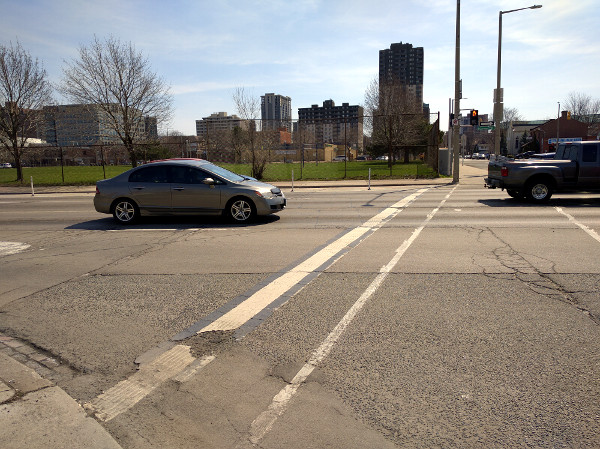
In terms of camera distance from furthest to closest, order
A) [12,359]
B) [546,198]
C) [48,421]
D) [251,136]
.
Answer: [251,136]
[546,198]
[12,359]
[48,421]

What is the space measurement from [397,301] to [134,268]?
168 inches

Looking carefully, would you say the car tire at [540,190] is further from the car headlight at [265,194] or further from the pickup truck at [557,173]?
the car headlight at [265,194]

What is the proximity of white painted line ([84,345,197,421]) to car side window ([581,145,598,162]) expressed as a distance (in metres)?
13.9

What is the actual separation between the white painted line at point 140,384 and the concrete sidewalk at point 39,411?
12cm

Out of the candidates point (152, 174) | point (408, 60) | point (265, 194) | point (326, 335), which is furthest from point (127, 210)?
point (408, 60)

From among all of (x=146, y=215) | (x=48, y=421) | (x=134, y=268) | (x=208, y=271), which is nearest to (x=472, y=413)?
(x=48, y=421)

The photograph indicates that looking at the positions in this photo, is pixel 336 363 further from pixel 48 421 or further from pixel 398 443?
pixel 48 421

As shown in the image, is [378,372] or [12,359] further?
[12,359]

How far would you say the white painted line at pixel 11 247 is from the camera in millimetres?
8617

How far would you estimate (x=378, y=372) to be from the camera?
364cm

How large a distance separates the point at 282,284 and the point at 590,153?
1206cm

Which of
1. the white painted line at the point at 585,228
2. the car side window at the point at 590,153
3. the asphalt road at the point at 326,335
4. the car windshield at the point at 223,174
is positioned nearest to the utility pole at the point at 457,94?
the car side window at the point at 590,153

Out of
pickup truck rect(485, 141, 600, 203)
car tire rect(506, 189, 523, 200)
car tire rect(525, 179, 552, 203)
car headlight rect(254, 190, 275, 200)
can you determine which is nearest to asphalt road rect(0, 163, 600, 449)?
car headlight rect(254, 190, 275, 200)

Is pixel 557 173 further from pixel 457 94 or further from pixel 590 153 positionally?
pixel 457 94
